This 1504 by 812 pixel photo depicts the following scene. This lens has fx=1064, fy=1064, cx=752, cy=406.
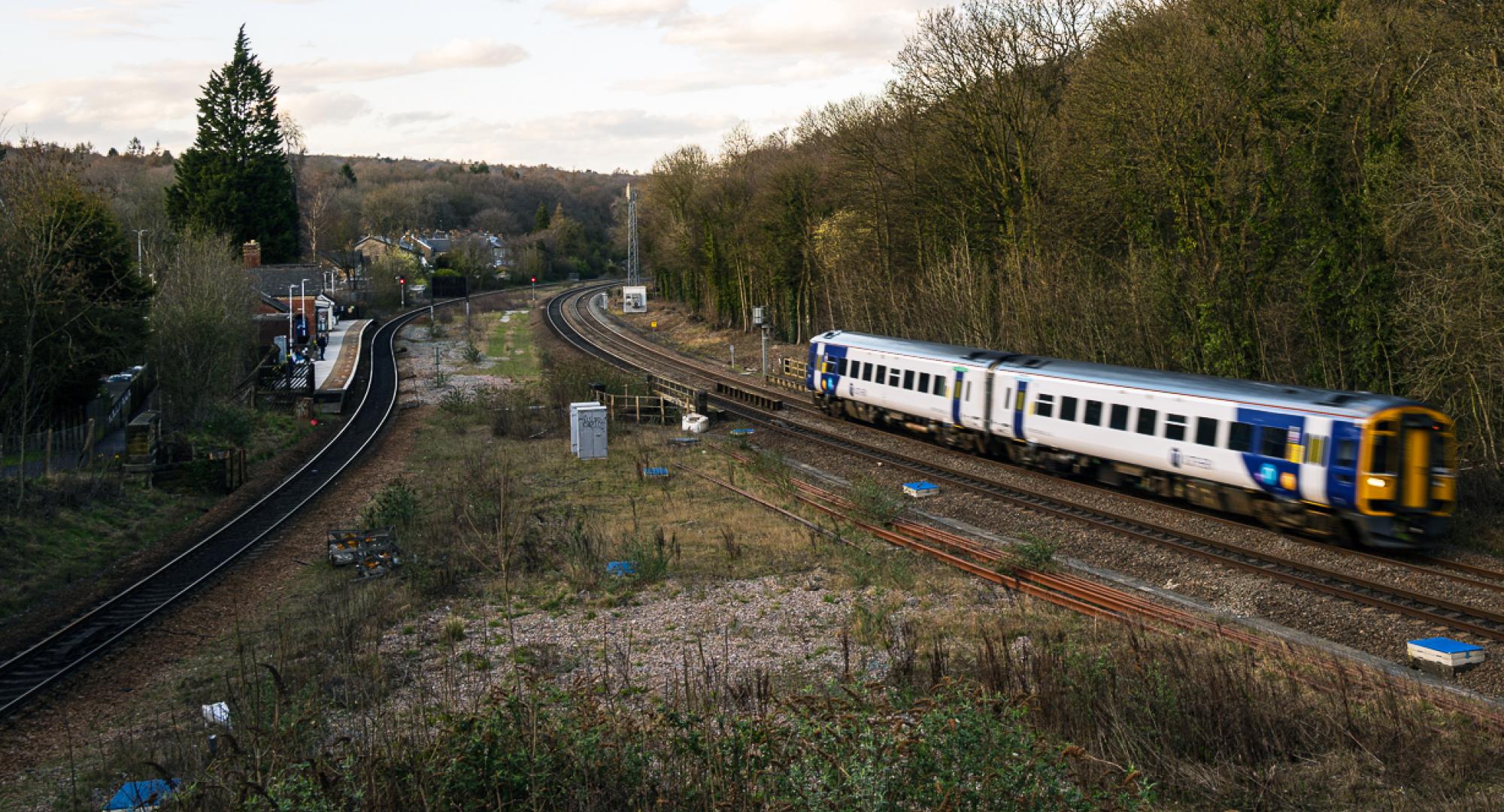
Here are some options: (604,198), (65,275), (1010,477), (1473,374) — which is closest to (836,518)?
(1010,477)

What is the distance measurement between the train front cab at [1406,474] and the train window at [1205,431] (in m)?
2.74

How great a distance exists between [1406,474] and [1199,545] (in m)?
3.10

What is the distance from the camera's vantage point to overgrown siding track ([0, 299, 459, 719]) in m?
13.1

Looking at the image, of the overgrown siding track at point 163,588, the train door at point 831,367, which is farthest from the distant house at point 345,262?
the train door at point 831,367

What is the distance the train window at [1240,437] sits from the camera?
1766cm

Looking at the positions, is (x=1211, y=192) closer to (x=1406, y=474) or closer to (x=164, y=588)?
(x=1406, y=474)

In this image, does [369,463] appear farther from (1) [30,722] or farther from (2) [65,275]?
(1) [30,722]

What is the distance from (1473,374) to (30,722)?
21.4 metres

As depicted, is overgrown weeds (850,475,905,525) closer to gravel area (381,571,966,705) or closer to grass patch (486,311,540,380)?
gravel area (381,571,966,705)

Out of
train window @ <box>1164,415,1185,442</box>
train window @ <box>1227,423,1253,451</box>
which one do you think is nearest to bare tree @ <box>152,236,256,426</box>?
train window @ <box>1164,415,1185,442</box>

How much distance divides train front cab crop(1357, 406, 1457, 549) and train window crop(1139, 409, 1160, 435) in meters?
4.21

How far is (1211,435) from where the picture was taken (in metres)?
18.4

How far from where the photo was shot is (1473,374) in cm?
1797

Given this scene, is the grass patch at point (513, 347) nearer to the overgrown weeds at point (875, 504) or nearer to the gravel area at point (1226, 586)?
the overgrown weeds at point (875, 504)
